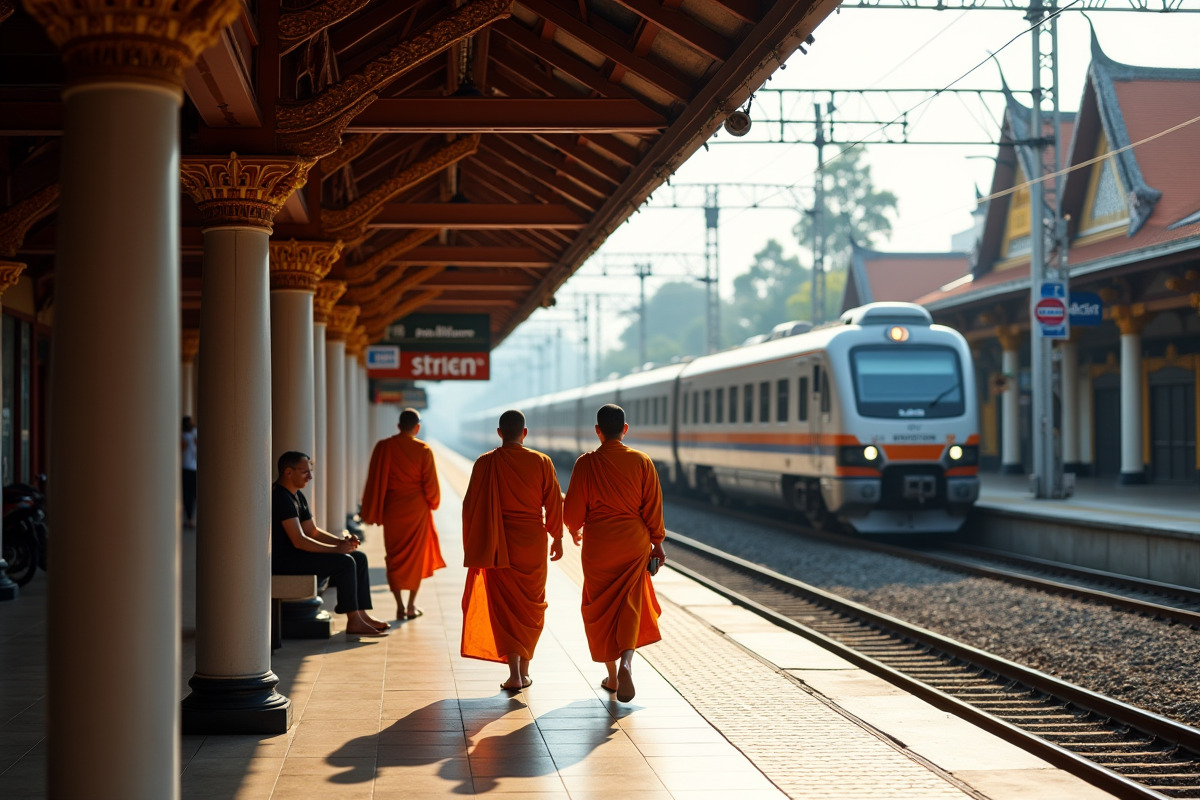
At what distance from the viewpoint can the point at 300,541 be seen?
8.73 meters

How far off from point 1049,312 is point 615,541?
50.0 feet

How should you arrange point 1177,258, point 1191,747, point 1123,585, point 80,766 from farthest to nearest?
point 1177,258, point 1123,585, point 1191,747, point 80,766

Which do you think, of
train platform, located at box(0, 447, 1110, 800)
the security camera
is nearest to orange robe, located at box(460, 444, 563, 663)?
train platform, located at box(0, 447, 1110, 800)

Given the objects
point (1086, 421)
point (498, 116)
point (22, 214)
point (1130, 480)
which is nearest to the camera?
point (498, 116)

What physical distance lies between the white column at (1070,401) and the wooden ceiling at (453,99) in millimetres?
14614

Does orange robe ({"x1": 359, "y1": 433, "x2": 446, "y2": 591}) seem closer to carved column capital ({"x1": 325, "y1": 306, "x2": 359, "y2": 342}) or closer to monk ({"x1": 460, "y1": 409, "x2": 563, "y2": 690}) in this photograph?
monk ({"x1": 460, "y1": 409, "x2": 563, "y2": 690})

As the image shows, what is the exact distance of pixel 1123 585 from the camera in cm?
1428

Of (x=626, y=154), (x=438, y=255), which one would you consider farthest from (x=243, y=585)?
(x=438, y=255)

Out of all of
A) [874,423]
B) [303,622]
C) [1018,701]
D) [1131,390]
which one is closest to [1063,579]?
[874,423]

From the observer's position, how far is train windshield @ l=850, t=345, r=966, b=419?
1878cm

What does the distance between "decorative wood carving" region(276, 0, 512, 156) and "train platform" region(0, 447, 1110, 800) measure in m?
2.86

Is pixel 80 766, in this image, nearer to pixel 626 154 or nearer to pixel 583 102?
pixel 583 102

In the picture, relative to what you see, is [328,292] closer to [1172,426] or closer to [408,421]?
[408,421]

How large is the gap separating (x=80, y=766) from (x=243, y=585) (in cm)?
258
